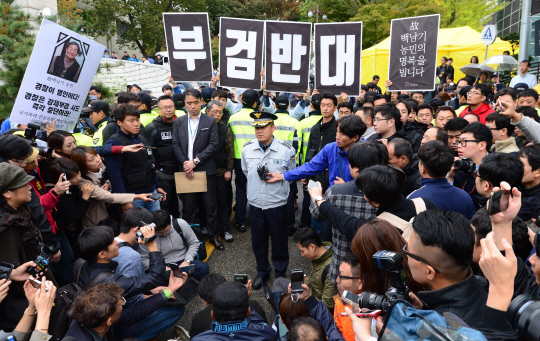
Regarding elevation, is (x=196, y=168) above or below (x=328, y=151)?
below

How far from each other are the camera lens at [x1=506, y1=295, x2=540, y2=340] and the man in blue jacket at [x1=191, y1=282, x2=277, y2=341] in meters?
1.54

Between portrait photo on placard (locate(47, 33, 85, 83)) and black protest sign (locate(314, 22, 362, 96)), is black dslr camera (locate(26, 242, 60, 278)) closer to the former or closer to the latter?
portrait photo on placard (locate(47, 33, 85, 83))

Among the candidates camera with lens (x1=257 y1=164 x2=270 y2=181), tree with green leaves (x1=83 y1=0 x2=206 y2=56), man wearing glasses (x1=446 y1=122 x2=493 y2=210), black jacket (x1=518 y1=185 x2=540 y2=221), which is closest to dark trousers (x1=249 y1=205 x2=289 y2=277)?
camera with lens (x1=257 y1=164 x2=270 y2=181)

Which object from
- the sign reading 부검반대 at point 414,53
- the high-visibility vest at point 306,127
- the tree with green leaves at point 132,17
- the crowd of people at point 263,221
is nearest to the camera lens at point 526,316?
the crowd of people at point 263,221

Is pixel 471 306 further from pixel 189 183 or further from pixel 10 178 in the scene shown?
pixel 189 183

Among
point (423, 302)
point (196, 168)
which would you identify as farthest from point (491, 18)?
point (423, 302)

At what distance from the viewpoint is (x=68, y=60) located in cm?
468

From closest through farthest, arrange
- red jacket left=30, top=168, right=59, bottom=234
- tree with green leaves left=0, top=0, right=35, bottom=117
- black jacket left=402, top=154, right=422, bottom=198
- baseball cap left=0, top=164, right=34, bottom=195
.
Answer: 1. baseball cap left=0, top=164, right=34, bottom=195
2. red jacket left=30, top=168, right=59, bottom=234
3. black jacket left=402, top=154, right=422, bottom=198
4. tree with green leaves left=0, top=0, right=35, bottom=117

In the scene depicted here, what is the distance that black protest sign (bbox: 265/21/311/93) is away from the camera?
6.55 m

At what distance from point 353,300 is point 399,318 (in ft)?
1.75

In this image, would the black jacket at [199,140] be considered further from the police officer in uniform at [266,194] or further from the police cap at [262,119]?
the police cap at [262,119]

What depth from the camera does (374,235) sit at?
212cm

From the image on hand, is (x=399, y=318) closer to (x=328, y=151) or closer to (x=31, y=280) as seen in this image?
(x=31, y=280)

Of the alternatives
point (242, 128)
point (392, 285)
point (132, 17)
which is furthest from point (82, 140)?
point (132, 17)
